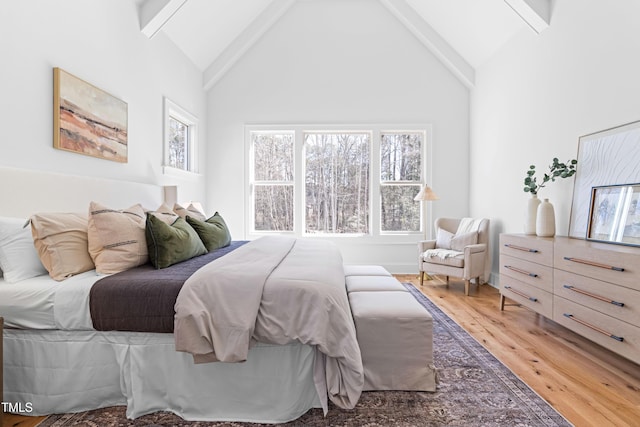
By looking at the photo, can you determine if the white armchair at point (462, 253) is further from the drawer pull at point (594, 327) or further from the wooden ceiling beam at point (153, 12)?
the wooden ceiling beam at point (153, 12)

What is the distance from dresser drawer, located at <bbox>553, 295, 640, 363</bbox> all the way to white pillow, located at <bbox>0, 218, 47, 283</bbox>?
3.18m

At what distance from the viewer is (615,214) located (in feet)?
8.64

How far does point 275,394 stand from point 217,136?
169 inches

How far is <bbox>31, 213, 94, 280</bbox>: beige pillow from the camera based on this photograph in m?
1.91

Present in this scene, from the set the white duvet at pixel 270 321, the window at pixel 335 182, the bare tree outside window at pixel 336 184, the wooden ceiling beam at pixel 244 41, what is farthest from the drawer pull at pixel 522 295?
the wooden ceiling beam at pixel 244 41

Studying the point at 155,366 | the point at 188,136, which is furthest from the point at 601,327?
the point at 188,136

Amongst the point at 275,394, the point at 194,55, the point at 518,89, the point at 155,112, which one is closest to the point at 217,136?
the point at 194,55

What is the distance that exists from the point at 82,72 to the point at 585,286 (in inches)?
150

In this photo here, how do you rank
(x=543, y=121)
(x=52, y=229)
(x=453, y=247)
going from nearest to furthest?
(x=52, y=229) → (x=543, y=121) → (x=453, y=247)

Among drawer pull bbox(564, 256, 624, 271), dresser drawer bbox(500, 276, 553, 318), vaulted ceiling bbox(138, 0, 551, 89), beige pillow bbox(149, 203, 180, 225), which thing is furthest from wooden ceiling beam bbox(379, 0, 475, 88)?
beige pillow bbox(149, 203, 180, 225)

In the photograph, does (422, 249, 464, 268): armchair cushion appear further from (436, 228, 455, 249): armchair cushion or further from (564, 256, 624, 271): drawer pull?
(564, 256, 624, 271): drawer pull

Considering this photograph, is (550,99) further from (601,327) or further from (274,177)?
(274,177)

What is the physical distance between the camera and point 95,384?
5.98 feet

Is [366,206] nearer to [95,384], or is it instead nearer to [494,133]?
[494,133]
